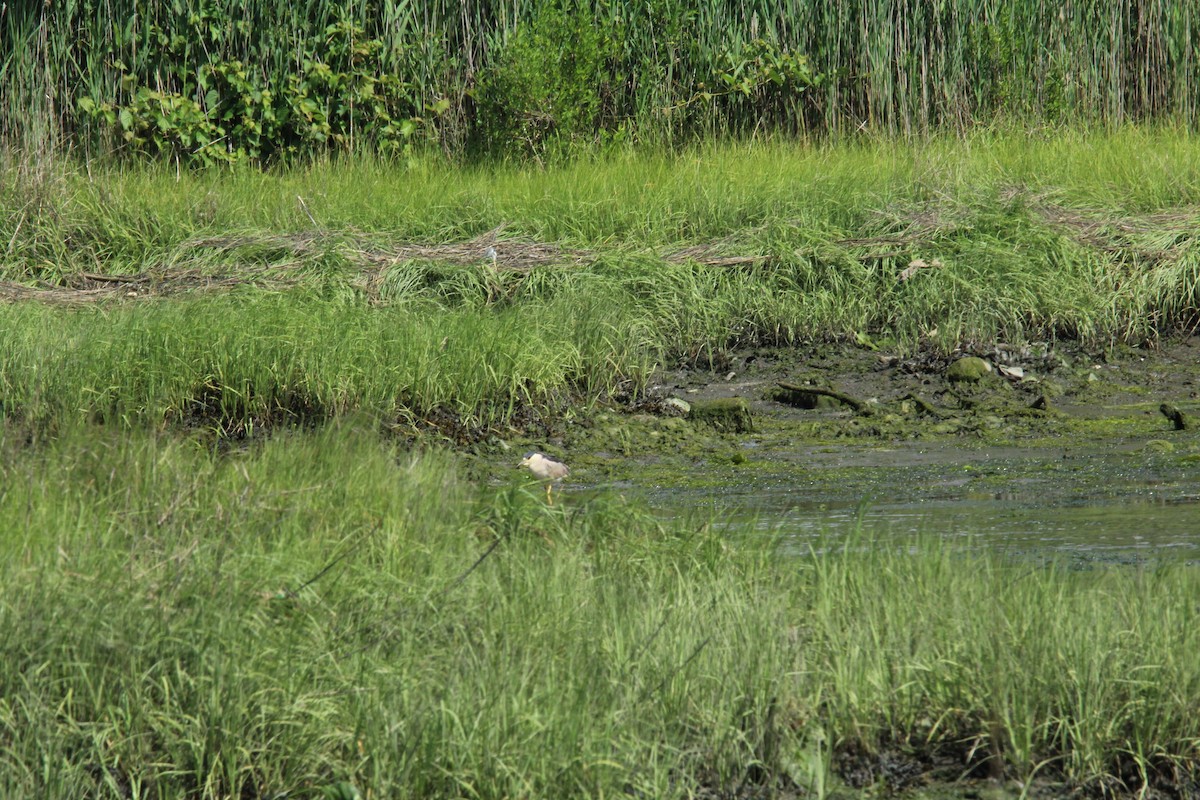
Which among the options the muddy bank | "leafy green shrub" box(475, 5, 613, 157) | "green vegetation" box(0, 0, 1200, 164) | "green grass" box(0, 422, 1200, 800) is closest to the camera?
"green grass" box(0, 422, 1200, 800)

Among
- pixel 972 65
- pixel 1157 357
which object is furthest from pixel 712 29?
pixel 1157 357

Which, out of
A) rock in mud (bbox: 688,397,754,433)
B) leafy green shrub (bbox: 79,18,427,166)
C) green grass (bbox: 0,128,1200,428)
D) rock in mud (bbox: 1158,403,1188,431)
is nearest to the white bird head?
green grass (bbox: 0,128,1200,428)

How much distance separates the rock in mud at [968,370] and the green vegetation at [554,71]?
3.62 meters

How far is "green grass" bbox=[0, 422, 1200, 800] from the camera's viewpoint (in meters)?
2.69

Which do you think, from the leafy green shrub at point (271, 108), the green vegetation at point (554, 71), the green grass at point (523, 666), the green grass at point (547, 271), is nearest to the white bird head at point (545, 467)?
the green grass at point (547, 271)

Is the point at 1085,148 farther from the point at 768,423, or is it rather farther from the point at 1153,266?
the point at 768,423

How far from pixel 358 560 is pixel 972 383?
3.84m

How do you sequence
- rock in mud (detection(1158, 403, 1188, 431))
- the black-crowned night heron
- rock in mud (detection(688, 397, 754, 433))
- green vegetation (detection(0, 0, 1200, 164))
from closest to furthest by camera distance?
1. the black-crowned night heron
2. rock in mud (detection(1158, 403, 1188, 431))
3. rock in mud (detection(688, 397, 754, 433))
4. green vegetation (detection(0, 0, 1200, 164))

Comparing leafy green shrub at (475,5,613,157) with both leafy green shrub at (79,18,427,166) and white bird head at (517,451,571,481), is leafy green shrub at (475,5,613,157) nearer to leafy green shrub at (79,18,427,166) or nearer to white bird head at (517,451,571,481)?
leafy green shrub at (79,18,427,166)

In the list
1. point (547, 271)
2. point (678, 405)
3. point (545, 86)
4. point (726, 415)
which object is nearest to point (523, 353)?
point (678, 405)

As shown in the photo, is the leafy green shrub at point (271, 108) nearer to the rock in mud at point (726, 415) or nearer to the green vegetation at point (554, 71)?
the green vegetation at point (554, 71)

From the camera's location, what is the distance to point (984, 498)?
194 inches

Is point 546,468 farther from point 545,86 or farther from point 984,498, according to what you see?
point 545,86

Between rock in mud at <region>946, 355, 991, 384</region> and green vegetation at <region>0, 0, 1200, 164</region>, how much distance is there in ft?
11.9
